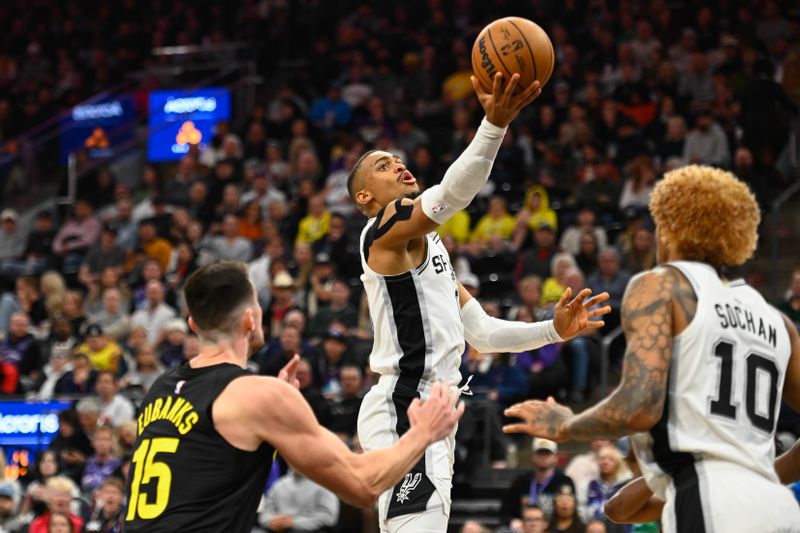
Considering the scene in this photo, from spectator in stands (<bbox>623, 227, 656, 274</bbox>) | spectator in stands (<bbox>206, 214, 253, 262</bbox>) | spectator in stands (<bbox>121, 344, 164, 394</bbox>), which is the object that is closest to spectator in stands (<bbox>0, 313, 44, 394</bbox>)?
spectator in stands (<bbox>121, 344, 164, 394</bbox>)

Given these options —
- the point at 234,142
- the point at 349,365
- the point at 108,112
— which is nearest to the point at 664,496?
the point at 349,365

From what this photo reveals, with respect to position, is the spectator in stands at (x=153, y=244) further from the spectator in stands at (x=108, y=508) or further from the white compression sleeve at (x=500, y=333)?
the white compression sleeve at (x=500, y=333)

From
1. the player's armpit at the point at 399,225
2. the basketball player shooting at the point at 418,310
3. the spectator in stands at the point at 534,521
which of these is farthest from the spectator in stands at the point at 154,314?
the player's armpit at the point at 399,225

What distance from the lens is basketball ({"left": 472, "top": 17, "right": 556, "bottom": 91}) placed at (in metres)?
5.73

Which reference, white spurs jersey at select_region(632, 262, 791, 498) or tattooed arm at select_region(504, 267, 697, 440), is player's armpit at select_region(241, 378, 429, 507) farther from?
white spurs jersey at select_region(632, 262, 791, 498)

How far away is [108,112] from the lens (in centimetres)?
2159

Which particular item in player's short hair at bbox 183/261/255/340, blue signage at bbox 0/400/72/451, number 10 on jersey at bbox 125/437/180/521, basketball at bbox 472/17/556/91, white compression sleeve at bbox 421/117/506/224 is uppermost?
basketball at bbox 472/17/556/91

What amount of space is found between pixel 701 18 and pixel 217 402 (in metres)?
14.2

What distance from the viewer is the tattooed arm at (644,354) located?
13.3 ft

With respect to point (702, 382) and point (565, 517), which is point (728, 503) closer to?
point (702, 382)

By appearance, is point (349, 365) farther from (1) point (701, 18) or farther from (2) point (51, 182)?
(2) point (51, 182)

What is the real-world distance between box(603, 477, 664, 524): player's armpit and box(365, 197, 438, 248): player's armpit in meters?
1.61

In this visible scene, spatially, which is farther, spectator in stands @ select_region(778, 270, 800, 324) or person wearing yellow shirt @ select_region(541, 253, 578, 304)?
person wearing yellow shirt @ select_region(541, 253, 578, 304)

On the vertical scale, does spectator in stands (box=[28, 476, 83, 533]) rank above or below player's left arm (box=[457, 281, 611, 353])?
below
